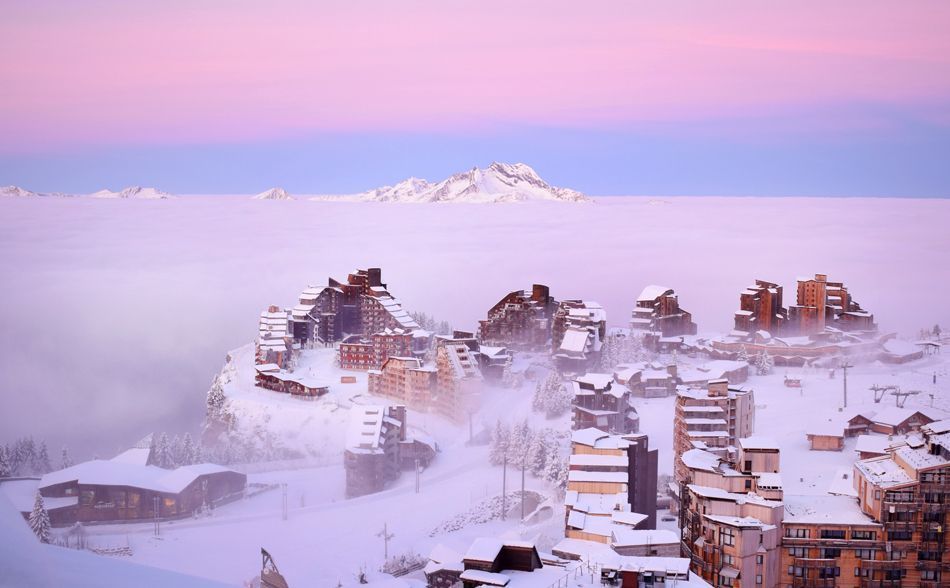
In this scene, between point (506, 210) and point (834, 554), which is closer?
point (834, 554)

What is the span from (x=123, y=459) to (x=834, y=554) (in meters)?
8.59

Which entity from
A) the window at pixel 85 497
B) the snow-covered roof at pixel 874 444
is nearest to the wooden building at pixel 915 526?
the snow-covered roof at pixel 874 444

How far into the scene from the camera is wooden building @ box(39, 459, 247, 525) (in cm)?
971

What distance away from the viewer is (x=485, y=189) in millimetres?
49281

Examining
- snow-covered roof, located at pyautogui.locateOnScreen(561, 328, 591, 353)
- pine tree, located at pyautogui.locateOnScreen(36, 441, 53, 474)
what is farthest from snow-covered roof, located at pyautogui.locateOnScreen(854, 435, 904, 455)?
pine tree, located at pyautogui.locateOnScreen(36, 441, 53, 474)

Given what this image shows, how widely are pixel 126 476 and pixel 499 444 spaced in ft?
15.1

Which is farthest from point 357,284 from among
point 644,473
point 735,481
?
point 735,481

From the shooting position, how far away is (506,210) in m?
36.4

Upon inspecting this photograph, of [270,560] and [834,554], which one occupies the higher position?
[834,554]

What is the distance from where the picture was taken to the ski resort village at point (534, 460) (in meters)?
6.64

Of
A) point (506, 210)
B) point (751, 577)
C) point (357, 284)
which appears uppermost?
point (506, 210)

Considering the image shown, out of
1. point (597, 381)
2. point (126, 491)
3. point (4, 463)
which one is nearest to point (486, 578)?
point (126, 491)

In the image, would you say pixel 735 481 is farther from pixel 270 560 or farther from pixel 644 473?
pixel 270 560

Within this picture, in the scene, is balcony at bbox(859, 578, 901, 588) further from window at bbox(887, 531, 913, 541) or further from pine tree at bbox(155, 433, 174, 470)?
pine tree at bbox(155, 433, 174, 470)
